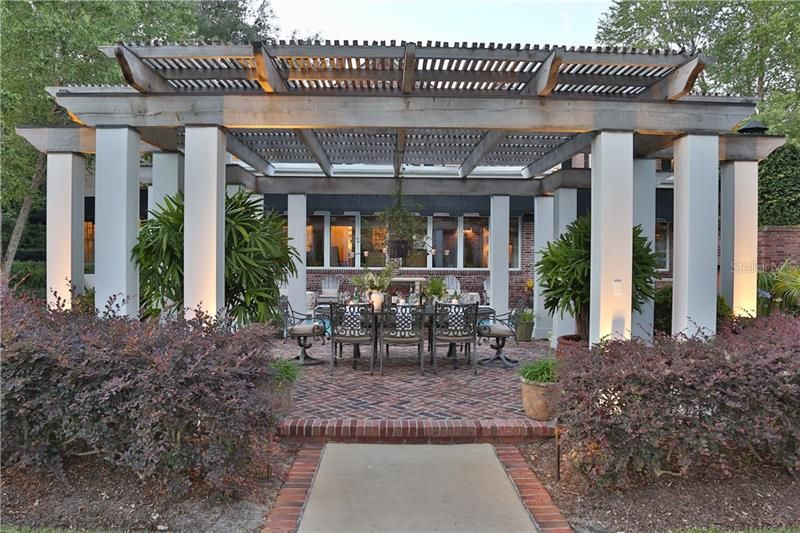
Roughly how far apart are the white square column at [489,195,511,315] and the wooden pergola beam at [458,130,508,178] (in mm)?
1081

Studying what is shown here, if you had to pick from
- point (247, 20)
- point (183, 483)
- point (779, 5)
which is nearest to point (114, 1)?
point (247, 20)

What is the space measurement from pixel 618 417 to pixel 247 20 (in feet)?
74.1

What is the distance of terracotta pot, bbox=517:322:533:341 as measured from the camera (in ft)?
33.6

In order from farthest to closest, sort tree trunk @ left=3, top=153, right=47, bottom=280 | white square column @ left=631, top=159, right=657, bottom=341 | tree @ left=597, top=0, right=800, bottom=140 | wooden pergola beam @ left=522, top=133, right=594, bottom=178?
tree @ left=597, top=0, right=800, bottom=140
tree trunk @ left=3, top=153, right=47, bottom=280
white square column @ left=631, top=159, right=657, bottom=341
wooden pergola beam @ left=522, top=133, right=594, bottom=178

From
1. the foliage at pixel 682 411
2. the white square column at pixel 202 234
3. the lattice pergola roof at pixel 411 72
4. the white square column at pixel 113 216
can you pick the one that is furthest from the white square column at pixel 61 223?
the foliage at pixel 682 411

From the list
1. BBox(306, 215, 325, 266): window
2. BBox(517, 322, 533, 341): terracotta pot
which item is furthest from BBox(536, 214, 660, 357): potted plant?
BBox(306, 215, 325, 266): window

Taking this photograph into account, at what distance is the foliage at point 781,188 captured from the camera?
39.3 feet

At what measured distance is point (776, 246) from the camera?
11570 millimetres

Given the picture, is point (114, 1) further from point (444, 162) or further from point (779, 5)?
point (779, 5)

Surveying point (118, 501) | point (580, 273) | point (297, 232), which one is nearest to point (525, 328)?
point (580, 273)

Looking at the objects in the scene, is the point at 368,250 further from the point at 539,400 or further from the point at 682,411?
the point at 682,411

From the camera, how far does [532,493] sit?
374 centimetres

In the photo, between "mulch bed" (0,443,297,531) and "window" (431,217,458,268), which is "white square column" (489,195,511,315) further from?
"mulch bed" (0,443,297,531)

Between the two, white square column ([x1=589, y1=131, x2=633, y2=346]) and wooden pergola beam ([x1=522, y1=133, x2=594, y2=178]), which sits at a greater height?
wooden pergola beam ([x1=522, y1=133, x2=594, y2=178])
